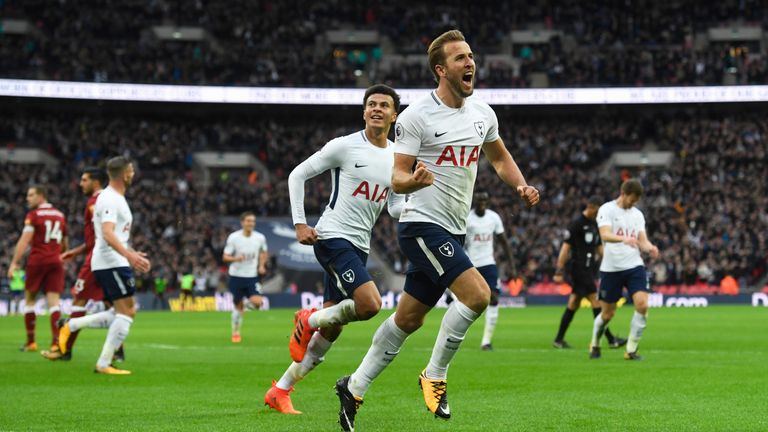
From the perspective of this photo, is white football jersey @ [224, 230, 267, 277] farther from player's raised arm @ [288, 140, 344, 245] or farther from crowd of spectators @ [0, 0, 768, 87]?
crowd of spectators @ [0, 0, 768, 87]

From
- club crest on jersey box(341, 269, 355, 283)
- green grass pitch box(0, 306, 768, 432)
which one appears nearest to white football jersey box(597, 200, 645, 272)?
green grass pitch box(0, 306, 768, 432)

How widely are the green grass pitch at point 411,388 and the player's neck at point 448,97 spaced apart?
234 centimetres

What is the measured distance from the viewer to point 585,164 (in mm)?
54125

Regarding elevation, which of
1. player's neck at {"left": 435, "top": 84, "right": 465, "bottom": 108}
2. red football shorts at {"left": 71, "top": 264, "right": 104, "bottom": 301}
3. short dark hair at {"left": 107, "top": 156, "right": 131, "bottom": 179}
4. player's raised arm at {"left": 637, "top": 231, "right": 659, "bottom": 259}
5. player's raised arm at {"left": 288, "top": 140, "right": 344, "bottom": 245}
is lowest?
red football shorts at {"left": 71, "top": 264, "right": 104, "bottom": 301}

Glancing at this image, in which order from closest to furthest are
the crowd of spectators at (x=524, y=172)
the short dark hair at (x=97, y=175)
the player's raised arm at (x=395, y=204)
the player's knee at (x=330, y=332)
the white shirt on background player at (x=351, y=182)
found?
the player's knee at (x=330, y=332) → the player's raised arm at (x=395, y=204) → the white shirt on background player at (x=351, y=182) → the short dark hair at (x=97, y=175) → the crowd of spectators at (x=524, y=172)

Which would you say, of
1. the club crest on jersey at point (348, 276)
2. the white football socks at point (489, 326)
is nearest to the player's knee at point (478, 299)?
the club crest on jersey at point (348, 276)

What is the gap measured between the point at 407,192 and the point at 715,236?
42059 mm

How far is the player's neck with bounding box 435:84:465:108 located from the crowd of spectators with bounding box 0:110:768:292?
34021 mm

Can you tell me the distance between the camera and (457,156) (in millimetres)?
7570

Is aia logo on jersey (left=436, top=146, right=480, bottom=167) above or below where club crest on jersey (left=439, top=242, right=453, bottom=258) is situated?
above

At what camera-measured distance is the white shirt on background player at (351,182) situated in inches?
348

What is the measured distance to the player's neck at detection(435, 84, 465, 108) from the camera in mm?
7621

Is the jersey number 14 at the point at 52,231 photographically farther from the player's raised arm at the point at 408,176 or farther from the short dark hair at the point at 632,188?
the player's raised arm at the point at 408,176

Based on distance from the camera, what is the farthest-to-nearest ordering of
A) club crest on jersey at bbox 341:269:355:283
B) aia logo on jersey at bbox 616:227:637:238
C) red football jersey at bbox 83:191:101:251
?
aia logo on jersey at bbox 616:227:637:238, red football jersey at bbox 83:191:101:251, club crest on jersey at bbox 341:269:355:283
